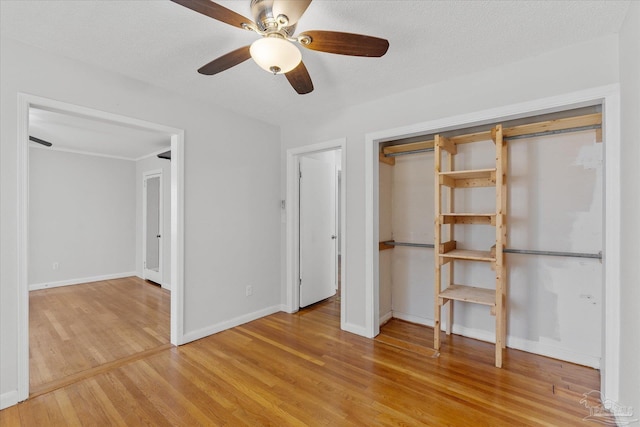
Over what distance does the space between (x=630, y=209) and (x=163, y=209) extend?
5.80m

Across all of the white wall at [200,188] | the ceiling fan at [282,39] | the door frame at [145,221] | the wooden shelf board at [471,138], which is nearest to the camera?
the ceiling fan at [282,39]

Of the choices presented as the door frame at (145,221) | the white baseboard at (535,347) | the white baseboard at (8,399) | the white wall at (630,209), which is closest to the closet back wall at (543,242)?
the white baseboard at (535,347)

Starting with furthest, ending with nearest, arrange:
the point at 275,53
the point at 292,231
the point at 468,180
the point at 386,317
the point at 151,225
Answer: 1. the point at 151,225
2. the point at 292,231
3. the point at 386,317
4. the point at 468,180
5. the point at 275,53

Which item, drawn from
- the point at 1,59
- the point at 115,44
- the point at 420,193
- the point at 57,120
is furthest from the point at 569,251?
the point at 57,120

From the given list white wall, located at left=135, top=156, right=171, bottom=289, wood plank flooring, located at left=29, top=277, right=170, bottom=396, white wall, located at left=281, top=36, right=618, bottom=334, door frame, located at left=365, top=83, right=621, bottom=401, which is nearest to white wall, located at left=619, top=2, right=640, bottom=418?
door frame, located at left=365, top=83, right=621, bottom=401

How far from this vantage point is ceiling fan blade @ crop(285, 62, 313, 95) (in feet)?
6.06

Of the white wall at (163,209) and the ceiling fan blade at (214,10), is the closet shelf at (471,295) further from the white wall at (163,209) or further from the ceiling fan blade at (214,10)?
the white wall at (163,209)

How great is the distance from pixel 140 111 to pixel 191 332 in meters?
2.17

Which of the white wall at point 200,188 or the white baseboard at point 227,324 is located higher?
the white wall at point 200,188

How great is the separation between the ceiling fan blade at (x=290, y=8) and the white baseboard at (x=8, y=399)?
2896mm

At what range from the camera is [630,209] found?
166cm

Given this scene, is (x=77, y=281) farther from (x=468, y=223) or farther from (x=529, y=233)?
(x=529, y=233)

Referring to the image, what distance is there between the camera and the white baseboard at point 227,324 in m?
2.97

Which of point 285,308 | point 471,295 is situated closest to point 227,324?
point 285,308
